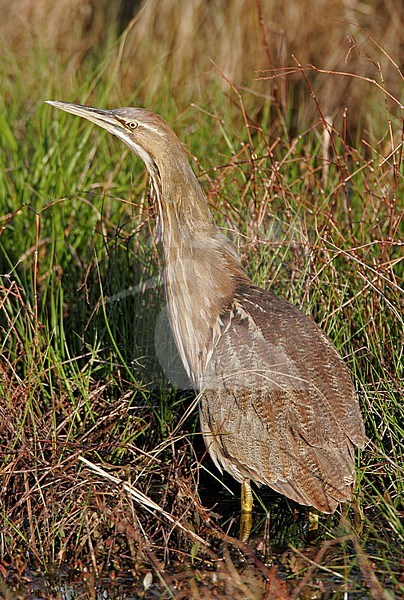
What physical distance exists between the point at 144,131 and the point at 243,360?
2.74ft

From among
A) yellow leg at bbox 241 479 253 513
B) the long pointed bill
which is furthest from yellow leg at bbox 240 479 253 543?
the long pointed bill

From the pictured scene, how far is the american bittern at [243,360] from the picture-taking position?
3.15 metres

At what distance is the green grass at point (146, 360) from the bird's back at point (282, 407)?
0.12 m

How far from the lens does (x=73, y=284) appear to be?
4.27m

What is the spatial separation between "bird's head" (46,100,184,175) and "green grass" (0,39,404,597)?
339mm

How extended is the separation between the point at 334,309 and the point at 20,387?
122 cm

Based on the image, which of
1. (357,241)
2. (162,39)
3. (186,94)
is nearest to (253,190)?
(357,241)

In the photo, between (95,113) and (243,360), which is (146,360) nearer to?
(243,360)

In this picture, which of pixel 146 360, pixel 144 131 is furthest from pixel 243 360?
pixel 144 131

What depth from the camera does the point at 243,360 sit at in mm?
3242

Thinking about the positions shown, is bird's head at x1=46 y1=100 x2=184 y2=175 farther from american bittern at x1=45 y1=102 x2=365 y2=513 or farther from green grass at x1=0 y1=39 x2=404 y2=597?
green grass at x1=0 y1=39 x2=404 y2=597

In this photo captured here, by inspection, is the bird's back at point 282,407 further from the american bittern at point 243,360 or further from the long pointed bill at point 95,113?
the long pointed bill at point 95,113

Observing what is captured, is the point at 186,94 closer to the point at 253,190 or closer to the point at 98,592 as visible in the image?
the point at 253,190

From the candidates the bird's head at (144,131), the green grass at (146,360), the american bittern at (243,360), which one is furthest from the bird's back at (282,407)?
the bird's head at (144,131)
